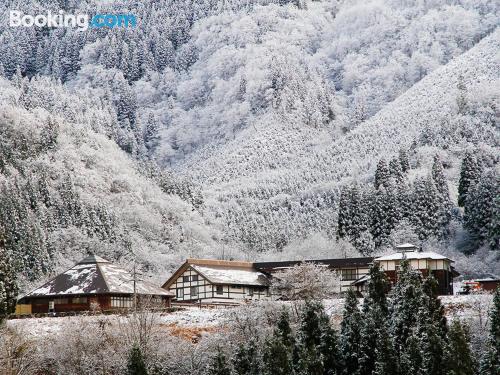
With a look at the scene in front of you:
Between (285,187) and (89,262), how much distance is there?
9497 centimetres

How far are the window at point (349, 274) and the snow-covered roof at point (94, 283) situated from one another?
56.1 feet

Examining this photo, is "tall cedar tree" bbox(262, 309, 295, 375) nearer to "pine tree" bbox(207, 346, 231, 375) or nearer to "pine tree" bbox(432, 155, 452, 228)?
"pine tree" bbox(207, 346, 231, 375)

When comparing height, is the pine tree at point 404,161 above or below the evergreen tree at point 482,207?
above

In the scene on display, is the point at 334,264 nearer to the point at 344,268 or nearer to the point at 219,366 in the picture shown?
the point at 344,268

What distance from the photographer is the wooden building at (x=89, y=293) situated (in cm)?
8519

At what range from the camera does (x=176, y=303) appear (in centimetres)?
9044

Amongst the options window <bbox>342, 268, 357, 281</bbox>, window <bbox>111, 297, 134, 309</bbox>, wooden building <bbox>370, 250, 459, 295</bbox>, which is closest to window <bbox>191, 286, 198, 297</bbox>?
window <bbox>111, 297, 134, 309</bbox>

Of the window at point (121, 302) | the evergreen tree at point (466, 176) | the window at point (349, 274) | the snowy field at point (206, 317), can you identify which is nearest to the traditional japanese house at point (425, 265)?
the window at point (349, 274)

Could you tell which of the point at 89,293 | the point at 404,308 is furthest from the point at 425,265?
the point at 89,293

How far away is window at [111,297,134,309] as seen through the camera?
85.6m

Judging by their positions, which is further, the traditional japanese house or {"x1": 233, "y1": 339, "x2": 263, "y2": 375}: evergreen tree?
the traditional japanese house

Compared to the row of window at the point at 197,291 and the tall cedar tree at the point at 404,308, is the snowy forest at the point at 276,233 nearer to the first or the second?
the tall cedar tree at the point at 404,308

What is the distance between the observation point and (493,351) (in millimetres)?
59156

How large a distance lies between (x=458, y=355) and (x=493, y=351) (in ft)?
7.86
